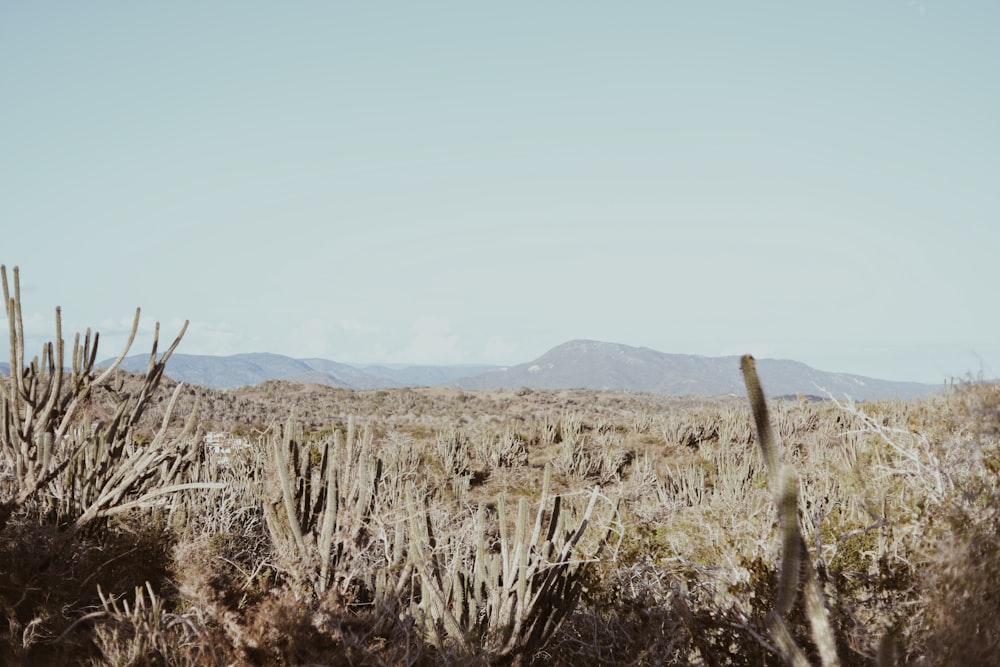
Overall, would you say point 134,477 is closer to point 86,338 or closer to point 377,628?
point 86,338

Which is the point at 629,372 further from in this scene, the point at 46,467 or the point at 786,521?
the point at 786,521

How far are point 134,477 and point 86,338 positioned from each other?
98 centimetres

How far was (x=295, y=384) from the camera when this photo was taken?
33.1 m

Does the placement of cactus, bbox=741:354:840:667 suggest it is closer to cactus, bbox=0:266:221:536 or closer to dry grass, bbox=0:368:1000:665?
dry grass, bbox=0:368:1000:665

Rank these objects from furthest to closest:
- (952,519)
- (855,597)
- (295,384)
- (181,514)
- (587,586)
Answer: (295,384) → (181,514) → (587,586) → (855,597) → (952,519)

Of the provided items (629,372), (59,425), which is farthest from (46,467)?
(629,372)

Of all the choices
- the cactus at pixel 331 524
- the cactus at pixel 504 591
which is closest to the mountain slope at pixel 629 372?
the cactus at pixel 331 524

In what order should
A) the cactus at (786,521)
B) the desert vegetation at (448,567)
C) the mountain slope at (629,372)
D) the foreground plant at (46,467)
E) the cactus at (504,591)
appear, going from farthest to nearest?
1. the mountain slope at (629,372)
2. the foreground plant at (46,467)
3. the cactus at (504,591)
4. the desert vegetation at (448,567)
5. the cactus at (786,521)

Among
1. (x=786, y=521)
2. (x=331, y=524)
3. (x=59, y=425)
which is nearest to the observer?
(x=786, y=521)

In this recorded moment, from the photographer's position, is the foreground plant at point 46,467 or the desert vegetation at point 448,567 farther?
the foreground plant at point 46,467

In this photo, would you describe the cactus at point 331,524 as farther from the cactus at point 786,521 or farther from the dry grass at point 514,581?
the cactus at point 786,521

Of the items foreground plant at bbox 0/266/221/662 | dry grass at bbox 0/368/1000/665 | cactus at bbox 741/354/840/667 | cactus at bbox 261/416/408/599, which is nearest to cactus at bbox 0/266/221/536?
foreground plant at bbox 0/266/221/662

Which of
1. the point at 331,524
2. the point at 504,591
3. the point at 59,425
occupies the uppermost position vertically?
the point at 59,425

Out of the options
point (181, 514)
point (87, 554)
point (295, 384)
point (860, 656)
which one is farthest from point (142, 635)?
point (295, 384)
